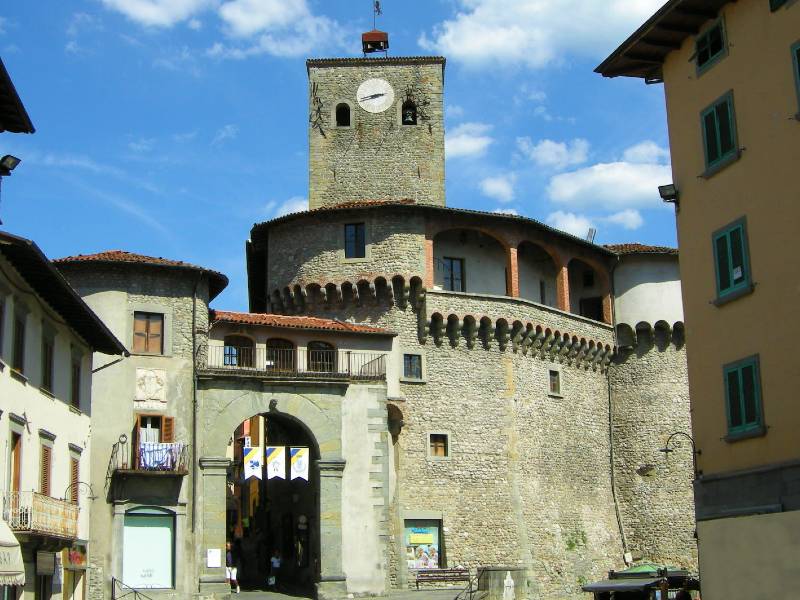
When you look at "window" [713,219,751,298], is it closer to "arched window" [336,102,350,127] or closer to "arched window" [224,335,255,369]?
Result: "arched window" [224,335,255,369]

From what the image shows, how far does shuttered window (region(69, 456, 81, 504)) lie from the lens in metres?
30.5

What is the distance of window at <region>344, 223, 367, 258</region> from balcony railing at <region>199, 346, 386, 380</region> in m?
5.34

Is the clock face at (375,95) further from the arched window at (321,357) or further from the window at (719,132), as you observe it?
the window at (719,132)

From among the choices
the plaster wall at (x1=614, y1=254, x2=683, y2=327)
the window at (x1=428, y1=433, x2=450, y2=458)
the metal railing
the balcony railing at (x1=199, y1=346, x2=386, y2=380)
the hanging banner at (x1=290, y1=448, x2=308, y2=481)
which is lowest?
the metal railing

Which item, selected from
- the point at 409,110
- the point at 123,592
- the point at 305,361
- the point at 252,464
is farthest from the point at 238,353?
the point at 409,110

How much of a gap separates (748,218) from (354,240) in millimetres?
27536

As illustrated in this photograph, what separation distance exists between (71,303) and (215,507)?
1084 cm

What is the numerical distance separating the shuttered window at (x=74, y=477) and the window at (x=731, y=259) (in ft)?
57.3

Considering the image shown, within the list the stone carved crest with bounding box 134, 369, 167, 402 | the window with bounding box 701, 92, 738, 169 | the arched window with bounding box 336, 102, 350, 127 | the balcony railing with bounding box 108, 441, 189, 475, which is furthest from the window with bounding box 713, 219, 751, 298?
the arched window with bounding box 336, 102, 350, 127

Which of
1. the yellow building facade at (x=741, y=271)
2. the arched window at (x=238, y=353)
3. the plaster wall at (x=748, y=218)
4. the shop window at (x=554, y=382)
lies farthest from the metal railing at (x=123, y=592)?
the shop window at (x=554, y=382)

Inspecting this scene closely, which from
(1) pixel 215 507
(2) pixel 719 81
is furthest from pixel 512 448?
(2) pixel 719 81

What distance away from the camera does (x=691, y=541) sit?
2008 inches

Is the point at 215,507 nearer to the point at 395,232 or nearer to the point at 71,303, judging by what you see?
the point at 71,303

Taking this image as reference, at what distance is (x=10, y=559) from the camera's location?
76.3 ft
